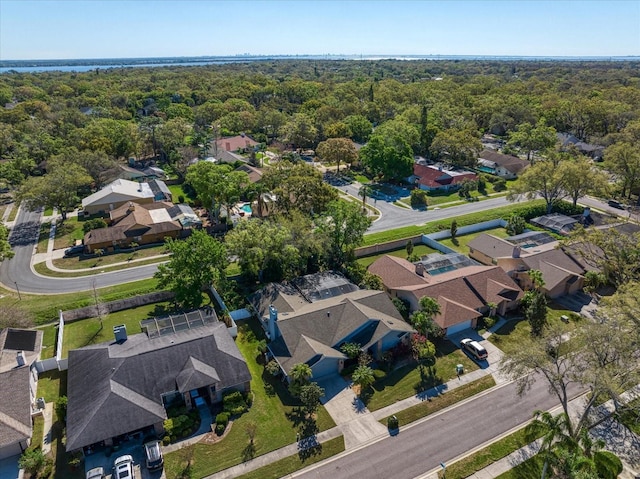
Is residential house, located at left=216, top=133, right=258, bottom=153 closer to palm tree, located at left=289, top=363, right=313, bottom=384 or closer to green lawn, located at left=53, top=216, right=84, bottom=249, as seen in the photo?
green lawn, located at left=53, top=216, right=84, bottom=249

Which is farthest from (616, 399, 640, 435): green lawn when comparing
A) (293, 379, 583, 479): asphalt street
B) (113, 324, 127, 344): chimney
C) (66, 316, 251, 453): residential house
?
(113, 324, 127, 344): chimney

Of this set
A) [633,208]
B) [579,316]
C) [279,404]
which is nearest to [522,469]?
[279,404]

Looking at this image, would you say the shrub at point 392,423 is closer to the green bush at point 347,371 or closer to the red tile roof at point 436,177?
the green bush at point 347,371

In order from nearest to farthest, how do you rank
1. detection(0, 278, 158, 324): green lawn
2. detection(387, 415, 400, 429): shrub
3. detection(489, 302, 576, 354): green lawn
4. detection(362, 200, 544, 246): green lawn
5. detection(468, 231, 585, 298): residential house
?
detection(387, 415, 400, 429): shrub, detection(489, 302, 576, 354): green lawn, detection(0, 278, 158, 324): green lawn, detection(468, 231, 585, 298): residential house, detection(362, 200, 544, 246): green lawn

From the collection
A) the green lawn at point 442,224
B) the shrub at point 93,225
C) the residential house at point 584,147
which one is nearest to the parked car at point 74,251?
the shrub at point 93,225

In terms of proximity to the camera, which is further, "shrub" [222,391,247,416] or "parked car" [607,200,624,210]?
"parked car" [607,200,624,210]

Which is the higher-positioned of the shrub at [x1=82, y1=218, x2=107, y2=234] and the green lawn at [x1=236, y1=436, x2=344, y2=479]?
the shrub at [x1=82, y1=218, x2=107, y2=234]

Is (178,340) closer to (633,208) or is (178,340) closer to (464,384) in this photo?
(464,384)
